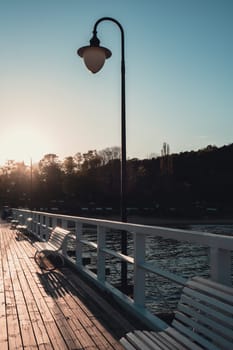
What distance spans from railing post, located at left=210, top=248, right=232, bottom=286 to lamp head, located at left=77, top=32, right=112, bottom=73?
4.21 m

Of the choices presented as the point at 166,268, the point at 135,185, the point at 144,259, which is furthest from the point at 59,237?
the point at 135,185

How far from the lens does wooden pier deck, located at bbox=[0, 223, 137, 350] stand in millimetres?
3639

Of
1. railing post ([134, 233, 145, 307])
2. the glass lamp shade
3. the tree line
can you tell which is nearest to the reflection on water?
railing post ([134, 233, 145, 307])

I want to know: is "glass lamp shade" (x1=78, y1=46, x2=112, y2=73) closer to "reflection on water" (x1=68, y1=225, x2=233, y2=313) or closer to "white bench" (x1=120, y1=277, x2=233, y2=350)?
"reflection on water" (x1=68, y1=225, x2=233, y2=313)

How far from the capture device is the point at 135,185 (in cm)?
6219

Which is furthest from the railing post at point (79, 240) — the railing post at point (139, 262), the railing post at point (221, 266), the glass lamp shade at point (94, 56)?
the railing post at point (221, 266)

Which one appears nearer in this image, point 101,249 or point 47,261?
point 101,249

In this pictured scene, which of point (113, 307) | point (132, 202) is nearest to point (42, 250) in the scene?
point (113, 307)

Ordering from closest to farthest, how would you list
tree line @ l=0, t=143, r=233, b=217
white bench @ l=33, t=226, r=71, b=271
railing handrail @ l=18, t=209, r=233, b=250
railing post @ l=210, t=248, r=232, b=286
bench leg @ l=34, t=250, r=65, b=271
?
1. railing handrail @ l=18, t=209, r=233, b=250
2. railing post @ l=210, t=248, r=232, b=286
3. white bench @ l=33, t=226, r=71, b=271
4. bench leg @ l=34, t=250, r=65, b=271
5. tree line @ l=0, t=143, r=233, b=217

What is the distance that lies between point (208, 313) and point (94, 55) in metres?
4.78

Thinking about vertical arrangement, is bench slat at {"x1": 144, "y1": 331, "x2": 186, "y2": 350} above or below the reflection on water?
above

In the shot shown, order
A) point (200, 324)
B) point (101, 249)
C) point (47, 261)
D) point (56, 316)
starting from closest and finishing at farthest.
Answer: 1. point (200, 324)
2. point (56, 316)
3. point (101, 249)
4. point (47, 261)

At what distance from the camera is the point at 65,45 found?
1018 cm

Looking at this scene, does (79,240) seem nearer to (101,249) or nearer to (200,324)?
(101,249)
